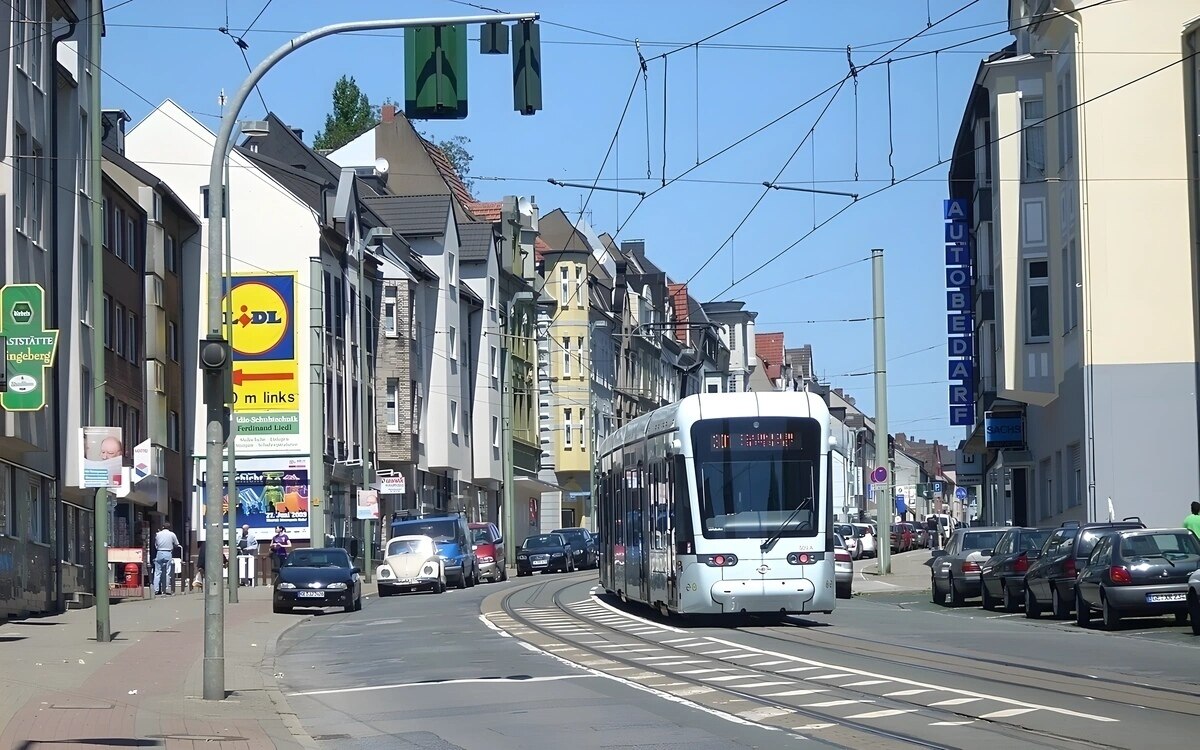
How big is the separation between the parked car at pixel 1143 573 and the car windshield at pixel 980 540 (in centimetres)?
966

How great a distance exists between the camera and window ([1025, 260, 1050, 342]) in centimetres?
4741

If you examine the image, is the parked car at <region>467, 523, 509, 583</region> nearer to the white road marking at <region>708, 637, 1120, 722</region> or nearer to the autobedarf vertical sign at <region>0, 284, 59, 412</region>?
the autobedarf vertical sign at <region>0, 284, 59, 412</region>

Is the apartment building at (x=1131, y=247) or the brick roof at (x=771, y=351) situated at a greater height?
the brick roof at (x=771, y=351)

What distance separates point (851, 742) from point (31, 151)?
2573cm

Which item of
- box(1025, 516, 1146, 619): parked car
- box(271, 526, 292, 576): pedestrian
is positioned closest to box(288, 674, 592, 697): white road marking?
box(1025, 516, 1146, 619): parked car

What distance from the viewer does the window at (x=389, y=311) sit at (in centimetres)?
7144

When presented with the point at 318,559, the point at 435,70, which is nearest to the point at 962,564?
the point at 318,559

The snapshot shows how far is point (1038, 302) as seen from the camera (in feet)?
156

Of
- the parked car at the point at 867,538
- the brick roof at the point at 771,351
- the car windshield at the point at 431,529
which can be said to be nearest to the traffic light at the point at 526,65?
the car windshield at the point at 431,529

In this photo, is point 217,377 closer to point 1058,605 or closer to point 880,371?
point 1058,605

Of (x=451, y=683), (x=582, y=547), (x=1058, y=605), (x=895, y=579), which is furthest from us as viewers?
(x=582, y=547)

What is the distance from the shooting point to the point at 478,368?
3329 inches

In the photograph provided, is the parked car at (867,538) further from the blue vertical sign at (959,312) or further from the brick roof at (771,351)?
the brick roof at (771,351)

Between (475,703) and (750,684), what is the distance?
8.57ft
